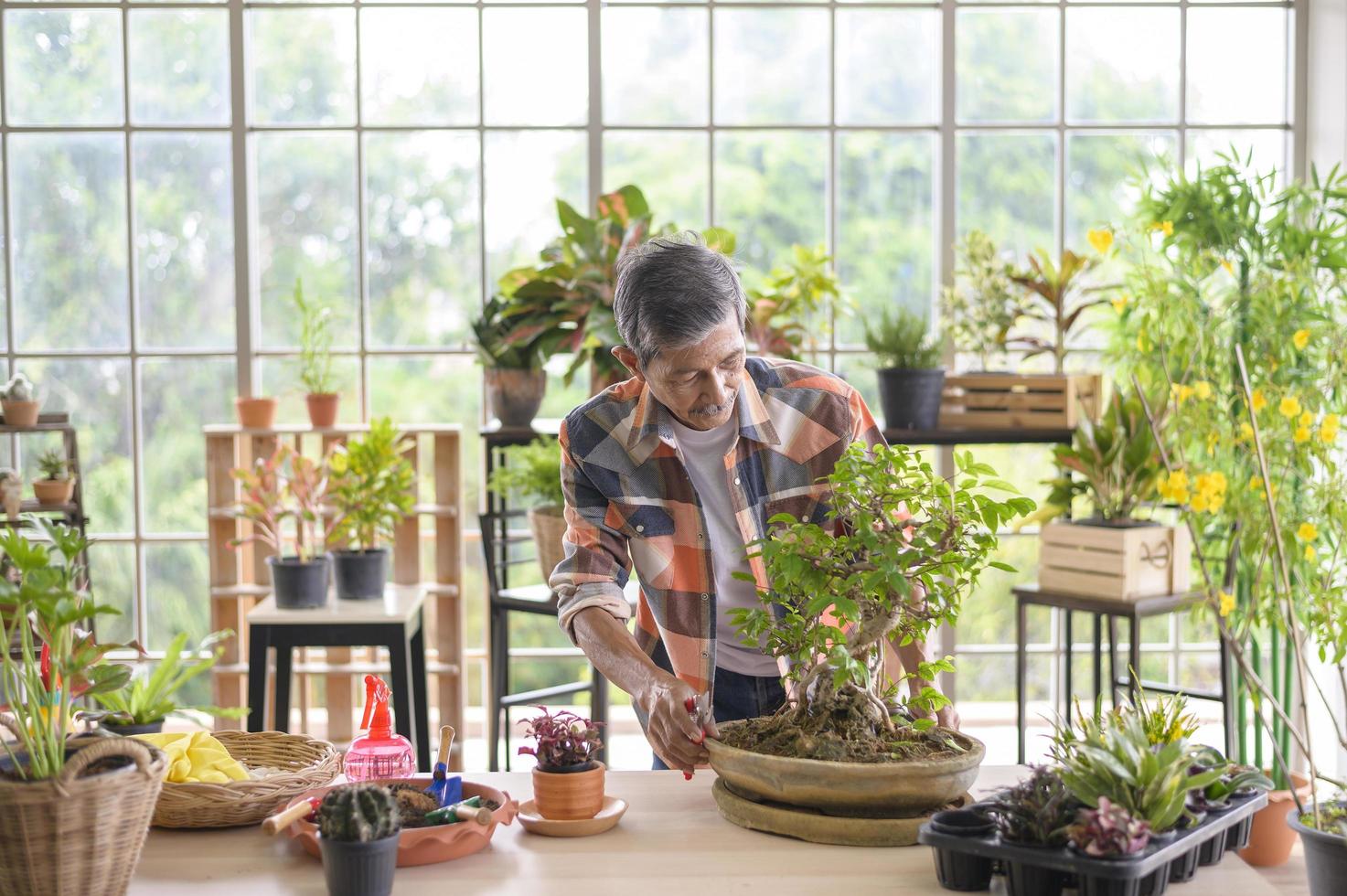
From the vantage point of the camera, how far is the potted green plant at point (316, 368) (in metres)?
4.18

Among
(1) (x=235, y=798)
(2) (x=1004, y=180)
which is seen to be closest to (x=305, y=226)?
(2) (x=1004, y=180)

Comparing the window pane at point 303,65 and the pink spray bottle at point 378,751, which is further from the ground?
the window pane at point 303,65

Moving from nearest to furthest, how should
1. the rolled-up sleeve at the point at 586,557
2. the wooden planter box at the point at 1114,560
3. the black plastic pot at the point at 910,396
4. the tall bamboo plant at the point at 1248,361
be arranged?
1. the rolled-up sleeve at the point at 586,557
2. the tall bamboo plant at the point at 1248,361
3. the wooden planter box at the point at 1114,560
4. the black plastic pot at the point at 910,396

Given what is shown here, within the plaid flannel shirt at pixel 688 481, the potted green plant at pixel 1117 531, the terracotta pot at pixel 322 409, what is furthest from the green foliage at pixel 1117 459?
the terracotta pot at pixel 322 409

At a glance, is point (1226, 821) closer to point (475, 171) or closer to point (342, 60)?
point (475, 171)

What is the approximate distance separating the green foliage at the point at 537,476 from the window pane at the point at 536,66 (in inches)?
59.9

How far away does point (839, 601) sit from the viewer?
1577 millimetres

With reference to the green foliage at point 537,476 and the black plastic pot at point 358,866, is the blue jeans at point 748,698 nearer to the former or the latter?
the black plastic pot at point 358,866

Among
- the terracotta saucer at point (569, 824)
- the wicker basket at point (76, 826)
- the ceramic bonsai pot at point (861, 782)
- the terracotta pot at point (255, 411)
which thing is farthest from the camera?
the terracotta pot at point (255, 411)

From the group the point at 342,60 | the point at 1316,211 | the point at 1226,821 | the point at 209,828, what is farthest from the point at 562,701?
the point at 1226,821

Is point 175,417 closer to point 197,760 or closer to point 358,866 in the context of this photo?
point 197,760

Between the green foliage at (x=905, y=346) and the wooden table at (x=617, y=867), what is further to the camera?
the green foliage at (x=905, y=346)

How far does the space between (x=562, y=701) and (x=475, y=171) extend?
239 cm

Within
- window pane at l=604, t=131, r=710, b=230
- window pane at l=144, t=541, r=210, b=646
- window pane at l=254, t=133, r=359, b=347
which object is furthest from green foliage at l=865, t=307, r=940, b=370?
window pane at l=144, t=541, r=210, b=646
